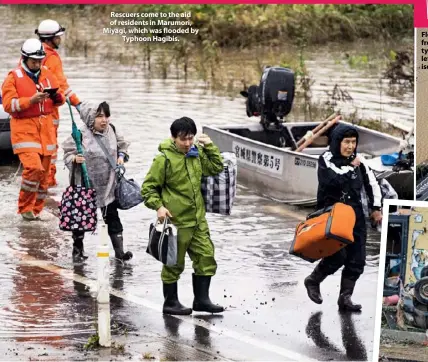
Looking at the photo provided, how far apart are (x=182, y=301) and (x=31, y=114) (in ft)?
10.8

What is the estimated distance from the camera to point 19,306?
33.0 feet

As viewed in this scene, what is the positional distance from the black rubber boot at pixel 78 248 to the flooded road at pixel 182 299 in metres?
0.08

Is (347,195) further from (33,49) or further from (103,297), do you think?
(33,49)

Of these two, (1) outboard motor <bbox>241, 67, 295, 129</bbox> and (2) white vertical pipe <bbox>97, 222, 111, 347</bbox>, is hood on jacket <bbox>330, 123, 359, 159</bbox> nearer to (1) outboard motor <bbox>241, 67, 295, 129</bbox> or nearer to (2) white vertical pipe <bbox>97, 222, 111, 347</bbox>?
(2) white vertical pipe <bbox>97, 222, 111, 347</bbox>

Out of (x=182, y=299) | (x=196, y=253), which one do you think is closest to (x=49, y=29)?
(x=182, y=299)

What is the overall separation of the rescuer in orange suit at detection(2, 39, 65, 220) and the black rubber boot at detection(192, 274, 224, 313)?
320 centimetres

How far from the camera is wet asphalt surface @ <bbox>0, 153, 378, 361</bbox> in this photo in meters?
9.05

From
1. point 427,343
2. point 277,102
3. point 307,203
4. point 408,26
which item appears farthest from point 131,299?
point 408,26

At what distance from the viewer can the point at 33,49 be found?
12.3 metres

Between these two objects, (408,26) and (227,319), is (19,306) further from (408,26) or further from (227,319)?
(408,26)

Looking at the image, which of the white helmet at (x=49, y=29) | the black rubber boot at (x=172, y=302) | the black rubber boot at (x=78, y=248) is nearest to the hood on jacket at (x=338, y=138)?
the black rubber boot at (x=172, y=302)

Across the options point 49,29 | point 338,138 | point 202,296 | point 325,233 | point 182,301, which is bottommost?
point 182,301

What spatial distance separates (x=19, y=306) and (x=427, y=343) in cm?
334

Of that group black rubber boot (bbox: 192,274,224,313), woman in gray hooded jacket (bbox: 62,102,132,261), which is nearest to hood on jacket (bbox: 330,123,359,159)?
black rubber boot (bbox: 192,274,224,313)
